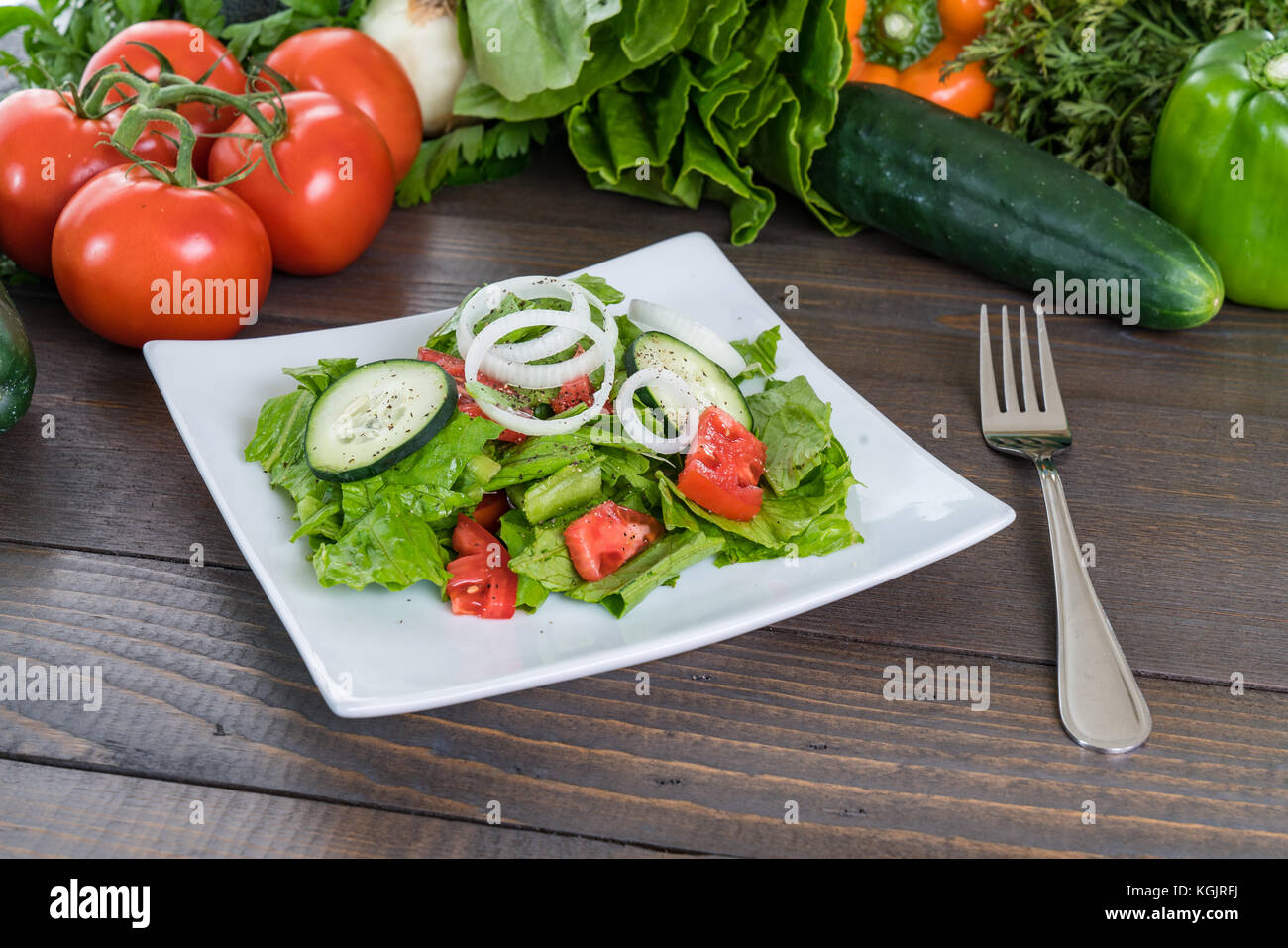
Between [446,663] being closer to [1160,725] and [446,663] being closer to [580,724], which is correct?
[580,724]

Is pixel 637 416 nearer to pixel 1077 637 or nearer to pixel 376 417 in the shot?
pixel 376 417

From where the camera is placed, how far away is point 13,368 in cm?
186

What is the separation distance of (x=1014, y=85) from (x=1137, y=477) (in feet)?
4.08

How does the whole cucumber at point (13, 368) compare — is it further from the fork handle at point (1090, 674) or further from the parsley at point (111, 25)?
the fork handle at point (1090, 674)

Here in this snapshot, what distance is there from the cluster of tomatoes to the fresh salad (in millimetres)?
495

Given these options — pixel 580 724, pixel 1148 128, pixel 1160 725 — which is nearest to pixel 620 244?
pixel 1148 128

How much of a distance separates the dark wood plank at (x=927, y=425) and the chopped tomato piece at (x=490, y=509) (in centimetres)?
41

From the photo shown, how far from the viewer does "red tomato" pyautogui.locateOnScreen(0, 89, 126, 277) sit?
86.3 inches

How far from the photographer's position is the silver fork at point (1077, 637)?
Result: 1465mm

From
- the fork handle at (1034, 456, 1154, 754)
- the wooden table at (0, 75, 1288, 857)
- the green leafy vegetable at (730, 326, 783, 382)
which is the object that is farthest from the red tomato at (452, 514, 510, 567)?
the fork handle at (1034, 456, 1154, 754)

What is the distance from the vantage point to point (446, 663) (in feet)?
4.57

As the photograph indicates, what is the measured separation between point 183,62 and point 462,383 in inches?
50.5

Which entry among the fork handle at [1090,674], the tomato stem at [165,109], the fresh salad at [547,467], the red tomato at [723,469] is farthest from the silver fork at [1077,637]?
the tomato stem at [165,109]

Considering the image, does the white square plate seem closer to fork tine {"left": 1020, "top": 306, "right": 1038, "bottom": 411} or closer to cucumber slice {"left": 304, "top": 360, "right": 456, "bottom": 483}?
cucumber slice {"left": 304, "top": 360, "right": 456, "bottom": 483}
